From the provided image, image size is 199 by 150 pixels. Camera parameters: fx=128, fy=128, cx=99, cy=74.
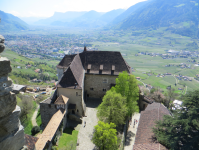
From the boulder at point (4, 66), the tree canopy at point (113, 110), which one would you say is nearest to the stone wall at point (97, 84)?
the tree canopy at point (113, 110)

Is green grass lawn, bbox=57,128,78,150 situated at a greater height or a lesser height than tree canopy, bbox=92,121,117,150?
lesser

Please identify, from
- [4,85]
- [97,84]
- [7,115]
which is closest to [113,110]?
[97,84]

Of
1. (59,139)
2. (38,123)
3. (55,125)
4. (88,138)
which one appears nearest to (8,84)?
(55,125)

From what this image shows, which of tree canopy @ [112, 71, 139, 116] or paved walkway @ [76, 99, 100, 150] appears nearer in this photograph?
paved walkway @ [76, 99, 100, 150]

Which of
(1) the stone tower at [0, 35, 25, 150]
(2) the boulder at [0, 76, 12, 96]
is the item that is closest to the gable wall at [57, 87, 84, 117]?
(1) the stone tower at [0, 35, 25, 150]

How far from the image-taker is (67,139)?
20672 millimetres

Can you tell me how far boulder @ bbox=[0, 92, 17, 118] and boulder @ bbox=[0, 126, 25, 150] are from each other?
46.5 inches

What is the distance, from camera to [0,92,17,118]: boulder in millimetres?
5017

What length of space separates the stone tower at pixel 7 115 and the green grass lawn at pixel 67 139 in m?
15.0

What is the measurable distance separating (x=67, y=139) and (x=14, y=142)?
54.8 feet

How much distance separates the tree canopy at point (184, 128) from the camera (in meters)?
13.6

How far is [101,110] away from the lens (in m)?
21.9

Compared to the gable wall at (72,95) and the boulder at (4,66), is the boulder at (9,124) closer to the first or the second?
the boulder at (4,66)

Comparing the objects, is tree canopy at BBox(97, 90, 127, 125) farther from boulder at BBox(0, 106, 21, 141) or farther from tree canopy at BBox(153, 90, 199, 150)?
boulder at BBox(0, 106, 21, 141)
